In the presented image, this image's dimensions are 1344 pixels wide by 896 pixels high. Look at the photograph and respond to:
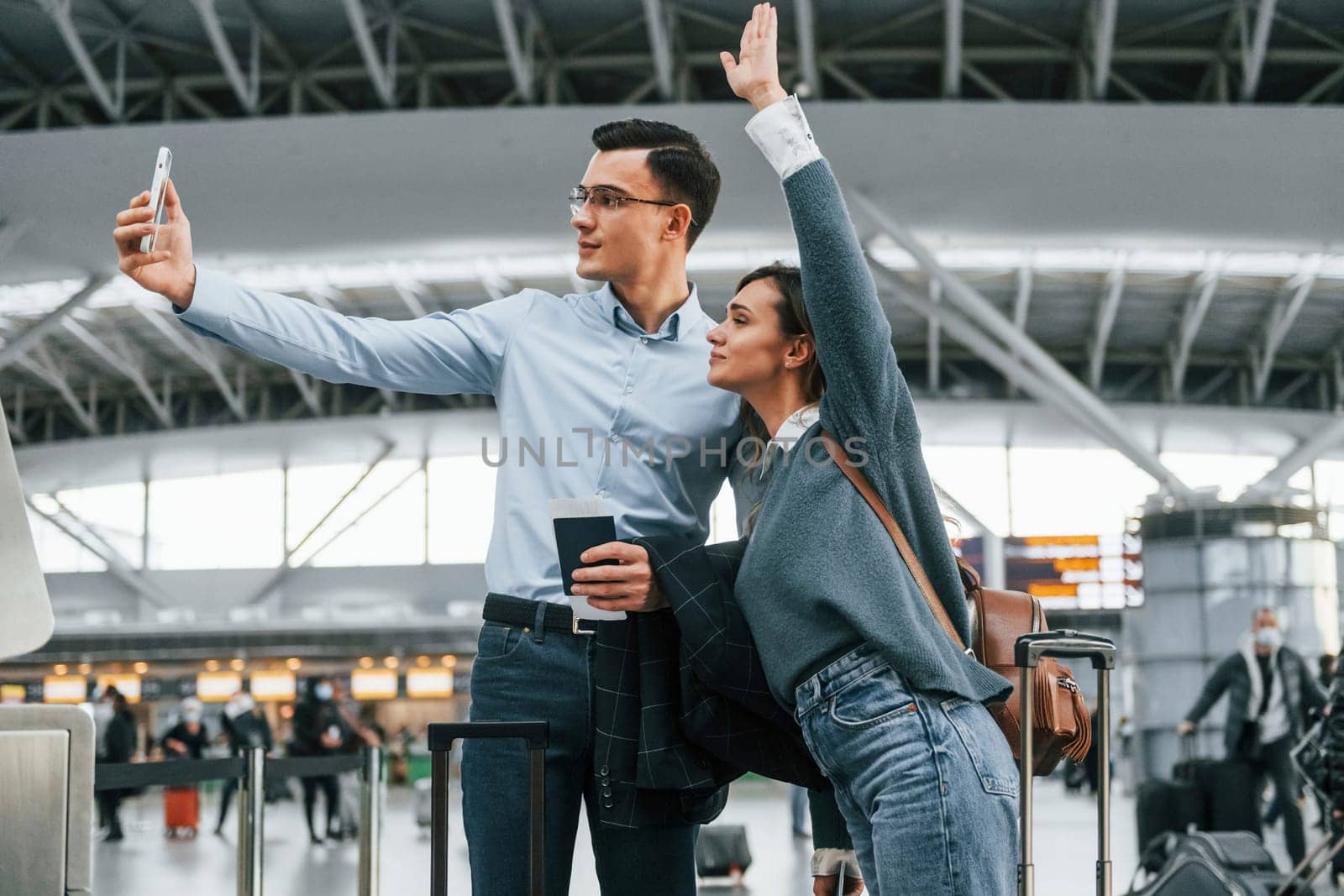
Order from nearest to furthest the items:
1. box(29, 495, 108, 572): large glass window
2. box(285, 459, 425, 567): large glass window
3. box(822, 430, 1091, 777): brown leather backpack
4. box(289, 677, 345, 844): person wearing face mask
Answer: box(822, 430, 1091, 777): brown leather backpack → box(289, 677, 345, 844): person wearing face mask → box(285, 459, 425, 567): large glass window → box(29, 495, 108, 572): large glass window

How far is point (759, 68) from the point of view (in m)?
2.29

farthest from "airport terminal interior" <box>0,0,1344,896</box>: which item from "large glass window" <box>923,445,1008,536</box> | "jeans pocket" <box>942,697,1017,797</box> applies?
"large glass window" <box>923,445,1008,536</box>

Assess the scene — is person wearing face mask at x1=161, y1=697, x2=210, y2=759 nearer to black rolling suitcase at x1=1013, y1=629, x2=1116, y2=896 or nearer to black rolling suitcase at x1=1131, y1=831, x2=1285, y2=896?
black rolling suitcase at x1=1131, y1=831, x2=1285, y2=896

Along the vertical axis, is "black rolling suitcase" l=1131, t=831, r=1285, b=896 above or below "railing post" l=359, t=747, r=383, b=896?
below

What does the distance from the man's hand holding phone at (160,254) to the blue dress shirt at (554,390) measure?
0.10 metres

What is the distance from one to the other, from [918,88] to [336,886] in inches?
513

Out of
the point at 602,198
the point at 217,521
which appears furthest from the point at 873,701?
the point at 217,521

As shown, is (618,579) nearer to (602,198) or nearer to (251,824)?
(602,198)

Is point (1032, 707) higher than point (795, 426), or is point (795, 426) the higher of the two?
point (795, 426)

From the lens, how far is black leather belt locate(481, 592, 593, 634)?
2.43 meters

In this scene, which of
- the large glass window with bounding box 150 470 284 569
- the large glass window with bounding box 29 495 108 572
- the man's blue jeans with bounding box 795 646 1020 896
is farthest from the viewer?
the large glass window with bounding box 29 495 108 572

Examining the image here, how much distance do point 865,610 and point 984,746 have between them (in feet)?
0.93

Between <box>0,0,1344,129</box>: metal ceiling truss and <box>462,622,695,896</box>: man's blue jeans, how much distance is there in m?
12.5

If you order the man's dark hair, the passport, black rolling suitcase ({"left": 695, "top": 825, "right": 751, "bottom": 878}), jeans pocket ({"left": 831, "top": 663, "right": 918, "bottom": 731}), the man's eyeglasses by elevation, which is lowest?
black rolling suitcase ({"left": 695, "top": 825, "right": 751, "bottom": 878})
